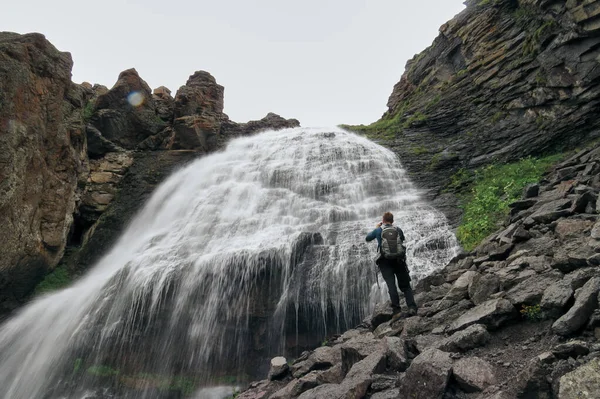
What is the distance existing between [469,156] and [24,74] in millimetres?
21959

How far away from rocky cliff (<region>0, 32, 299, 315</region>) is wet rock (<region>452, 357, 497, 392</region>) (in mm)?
17299

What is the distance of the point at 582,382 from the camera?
8.59 feet

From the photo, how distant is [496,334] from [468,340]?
1.38ft

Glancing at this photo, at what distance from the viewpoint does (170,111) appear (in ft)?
97.7

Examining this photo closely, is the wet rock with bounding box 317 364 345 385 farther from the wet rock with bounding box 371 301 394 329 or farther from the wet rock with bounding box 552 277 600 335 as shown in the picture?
the wet rock with bounding box 552 277 600 335

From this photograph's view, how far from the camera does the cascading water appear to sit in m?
10.3

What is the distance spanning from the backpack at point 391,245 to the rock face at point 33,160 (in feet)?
50.7

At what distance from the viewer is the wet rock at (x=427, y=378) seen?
3578 mm

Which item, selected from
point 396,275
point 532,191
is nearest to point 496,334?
point 396,275

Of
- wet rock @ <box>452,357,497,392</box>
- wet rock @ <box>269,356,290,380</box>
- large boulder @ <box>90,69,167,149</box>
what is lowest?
wet rock @ <box>269,356,290,380</box>

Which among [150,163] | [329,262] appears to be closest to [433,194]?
[329,262]

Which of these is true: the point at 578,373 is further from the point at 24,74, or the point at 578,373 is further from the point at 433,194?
the point at 24,74

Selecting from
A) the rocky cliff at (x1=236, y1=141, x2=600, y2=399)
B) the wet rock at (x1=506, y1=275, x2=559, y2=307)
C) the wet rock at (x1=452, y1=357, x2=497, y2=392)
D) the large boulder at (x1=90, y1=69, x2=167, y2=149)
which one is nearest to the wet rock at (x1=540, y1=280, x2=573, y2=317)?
the rocky cliff at (x1=236, y1=141, x2=600, y2=399)

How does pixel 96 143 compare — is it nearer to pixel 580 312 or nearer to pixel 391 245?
pixel 391 245
